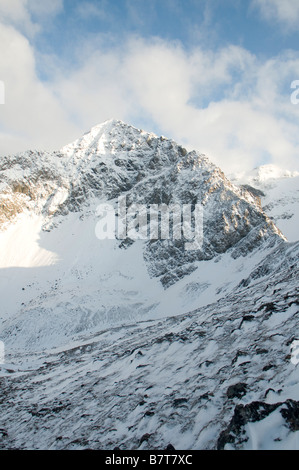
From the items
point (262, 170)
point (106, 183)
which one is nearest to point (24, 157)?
point (106, 183)

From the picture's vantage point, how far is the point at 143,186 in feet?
354

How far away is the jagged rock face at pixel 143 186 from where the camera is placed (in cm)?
7681

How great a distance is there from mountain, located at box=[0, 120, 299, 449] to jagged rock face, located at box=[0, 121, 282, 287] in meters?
0.49

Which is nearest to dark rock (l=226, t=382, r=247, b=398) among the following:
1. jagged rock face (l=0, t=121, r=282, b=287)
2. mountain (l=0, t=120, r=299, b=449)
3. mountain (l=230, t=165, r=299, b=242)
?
mountain (l=0, t=120, r=299, b=449)

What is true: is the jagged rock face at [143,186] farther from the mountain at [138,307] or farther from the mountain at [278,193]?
the mountain at [278,193]

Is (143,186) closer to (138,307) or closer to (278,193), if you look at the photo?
(138,307)

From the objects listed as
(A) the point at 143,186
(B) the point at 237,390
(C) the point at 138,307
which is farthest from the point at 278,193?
(B) the point at 237,390

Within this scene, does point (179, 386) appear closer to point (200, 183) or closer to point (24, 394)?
point (24, 394)

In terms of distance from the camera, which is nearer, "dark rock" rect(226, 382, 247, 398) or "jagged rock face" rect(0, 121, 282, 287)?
"dark rock" rect(226, 382, 247, 398)

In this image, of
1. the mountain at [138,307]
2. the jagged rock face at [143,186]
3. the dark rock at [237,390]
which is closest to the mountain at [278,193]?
the mountain at [138,307]

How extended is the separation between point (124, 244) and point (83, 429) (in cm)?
8067

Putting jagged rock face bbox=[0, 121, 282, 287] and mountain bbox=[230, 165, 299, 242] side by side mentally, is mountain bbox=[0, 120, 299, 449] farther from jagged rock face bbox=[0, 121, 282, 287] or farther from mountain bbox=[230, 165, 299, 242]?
mountain bbox=[230, 165, 299, 242]

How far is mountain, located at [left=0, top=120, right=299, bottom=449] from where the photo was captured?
10430 mm

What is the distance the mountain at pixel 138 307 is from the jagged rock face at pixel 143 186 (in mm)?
494
